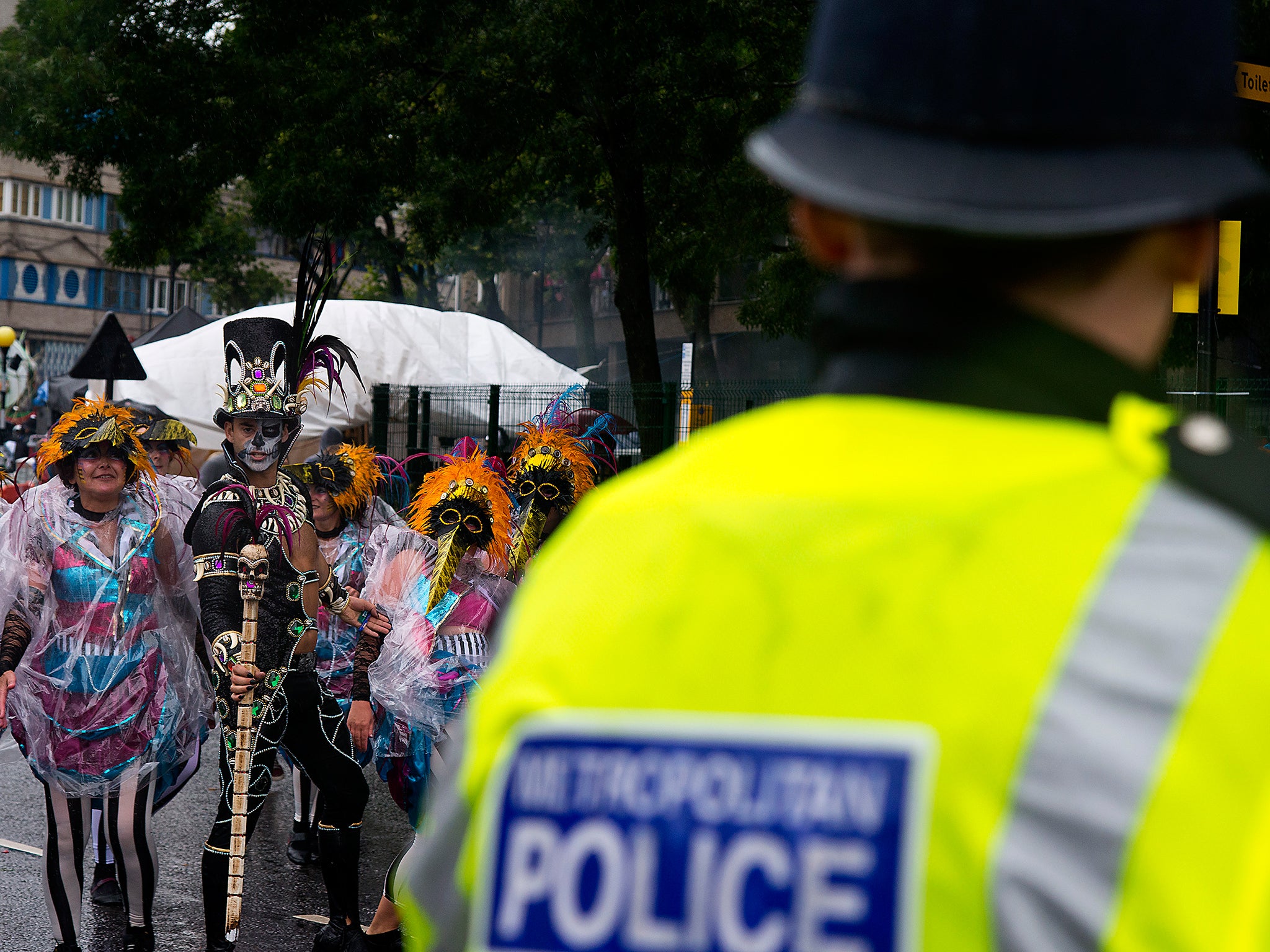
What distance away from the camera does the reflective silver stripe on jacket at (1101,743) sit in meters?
0.83

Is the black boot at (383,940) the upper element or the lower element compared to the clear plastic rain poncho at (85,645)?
lower

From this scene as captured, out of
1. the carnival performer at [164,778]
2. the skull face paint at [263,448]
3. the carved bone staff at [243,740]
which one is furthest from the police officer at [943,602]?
the carnival performer at [164,778]

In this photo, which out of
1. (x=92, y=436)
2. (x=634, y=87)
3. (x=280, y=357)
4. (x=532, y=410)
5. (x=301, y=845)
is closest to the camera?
(x=92, y=436)

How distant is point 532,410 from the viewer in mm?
15797

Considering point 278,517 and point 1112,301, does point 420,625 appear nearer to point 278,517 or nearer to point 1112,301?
point 278,517

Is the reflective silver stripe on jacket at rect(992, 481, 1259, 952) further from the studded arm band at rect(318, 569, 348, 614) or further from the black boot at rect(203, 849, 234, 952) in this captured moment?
the studded arm band at rect(318, 569, 348, 614)

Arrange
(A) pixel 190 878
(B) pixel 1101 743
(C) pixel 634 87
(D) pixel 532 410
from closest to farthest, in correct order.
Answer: (B) pixel 1101 743, (A) pixel 190 878, (C) pixel 634 87, (D) pixel 532 410

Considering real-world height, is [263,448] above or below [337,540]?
above

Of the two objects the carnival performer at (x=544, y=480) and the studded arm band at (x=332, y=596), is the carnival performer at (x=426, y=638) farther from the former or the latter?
the carnival performer at (x=544, y=480)

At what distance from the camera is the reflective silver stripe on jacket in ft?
2.74

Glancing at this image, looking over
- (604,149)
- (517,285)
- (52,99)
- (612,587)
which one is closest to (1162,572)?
(612,587)

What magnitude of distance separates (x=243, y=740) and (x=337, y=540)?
2.30 metres

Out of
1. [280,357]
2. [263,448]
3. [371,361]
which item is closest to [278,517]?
[263,448]

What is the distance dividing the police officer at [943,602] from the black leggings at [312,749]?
16.8ft
